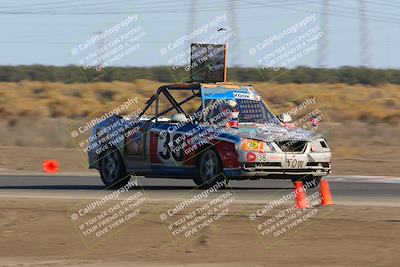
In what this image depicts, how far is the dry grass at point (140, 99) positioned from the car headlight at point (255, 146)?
80.2ft

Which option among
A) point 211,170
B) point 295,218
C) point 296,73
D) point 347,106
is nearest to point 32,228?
point 295,218

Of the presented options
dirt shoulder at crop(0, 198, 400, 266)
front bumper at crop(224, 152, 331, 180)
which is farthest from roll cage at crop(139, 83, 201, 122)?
dirt shoulder at crop(0, 198, 400, 266)

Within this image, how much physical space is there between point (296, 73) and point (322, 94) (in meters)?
26.6

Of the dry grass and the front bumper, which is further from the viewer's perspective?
the dry grass

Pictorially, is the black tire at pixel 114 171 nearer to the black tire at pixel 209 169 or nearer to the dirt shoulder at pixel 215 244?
the black tire at pixel 209 169

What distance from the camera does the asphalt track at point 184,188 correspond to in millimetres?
16938

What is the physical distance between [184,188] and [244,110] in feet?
5.89

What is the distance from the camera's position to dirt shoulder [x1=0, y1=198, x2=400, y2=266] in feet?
34.6

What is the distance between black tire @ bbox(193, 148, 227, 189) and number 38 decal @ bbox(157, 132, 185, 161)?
424 millimetres

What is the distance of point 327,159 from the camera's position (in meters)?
18.0

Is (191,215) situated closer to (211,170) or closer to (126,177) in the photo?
(211,170)

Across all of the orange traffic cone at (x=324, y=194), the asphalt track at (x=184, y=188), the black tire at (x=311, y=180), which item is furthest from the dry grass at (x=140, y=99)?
the orange traffic cone at (x=324, y=194)

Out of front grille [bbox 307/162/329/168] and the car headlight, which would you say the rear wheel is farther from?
front grille [bbox 307/162/329/168]

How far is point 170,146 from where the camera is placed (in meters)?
18.3
